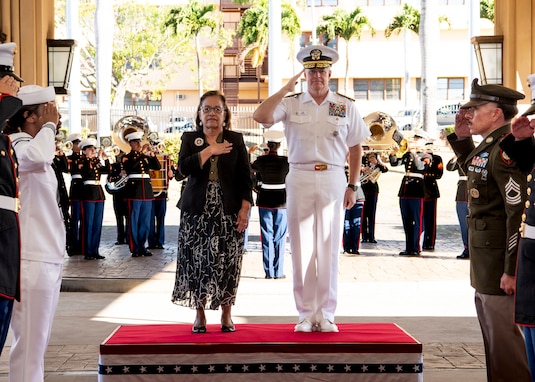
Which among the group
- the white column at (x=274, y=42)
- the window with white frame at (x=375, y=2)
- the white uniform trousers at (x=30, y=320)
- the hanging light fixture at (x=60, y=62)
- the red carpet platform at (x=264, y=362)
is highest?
the window with white frame at (x=375, y=2)

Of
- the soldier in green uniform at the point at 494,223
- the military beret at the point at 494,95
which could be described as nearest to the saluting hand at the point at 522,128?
the soldier in green uniform at the point at 494,223

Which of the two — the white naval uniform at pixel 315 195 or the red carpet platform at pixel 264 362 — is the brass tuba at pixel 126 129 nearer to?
the white naval uniform at pixel 315 195

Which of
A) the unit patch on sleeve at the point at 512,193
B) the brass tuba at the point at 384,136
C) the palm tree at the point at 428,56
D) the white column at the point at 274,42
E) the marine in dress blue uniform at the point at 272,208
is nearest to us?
the unit patch on sleeve at the point at 512,193

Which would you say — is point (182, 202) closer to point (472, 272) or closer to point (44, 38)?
point (472, 272)

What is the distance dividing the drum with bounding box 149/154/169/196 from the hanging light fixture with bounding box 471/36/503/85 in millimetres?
6752

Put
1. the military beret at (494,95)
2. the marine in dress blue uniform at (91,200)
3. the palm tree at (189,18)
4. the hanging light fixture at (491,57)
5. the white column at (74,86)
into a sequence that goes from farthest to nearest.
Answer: the palm tree at (189,18)
the white column at (74,86)
the marine in dress blue uniform at (91,200)
the hanging light fixture at (491,57)
the military beret at (494,95)

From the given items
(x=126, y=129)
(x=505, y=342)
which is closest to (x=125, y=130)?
(x=126, y=129)

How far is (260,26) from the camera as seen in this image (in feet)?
159

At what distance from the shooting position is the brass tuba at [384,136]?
709 inches

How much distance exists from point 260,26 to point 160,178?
31.7 metres

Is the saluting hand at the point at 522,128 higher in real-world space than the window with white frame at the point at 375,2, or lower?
lower

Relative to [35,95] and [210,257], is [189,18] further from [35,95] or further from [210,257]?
[35,95]

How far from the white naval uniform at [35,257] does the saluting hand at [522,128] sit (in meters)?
2.75

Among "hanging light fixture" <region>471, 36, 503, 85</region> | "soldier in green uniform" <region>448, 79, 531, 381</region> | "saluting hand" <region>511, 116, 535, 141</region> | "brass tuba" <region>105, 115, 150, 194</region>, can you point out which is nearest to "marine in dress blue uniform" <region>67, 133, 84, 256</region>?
"brass tuba" <region>105, 115, 150, 194</region>
